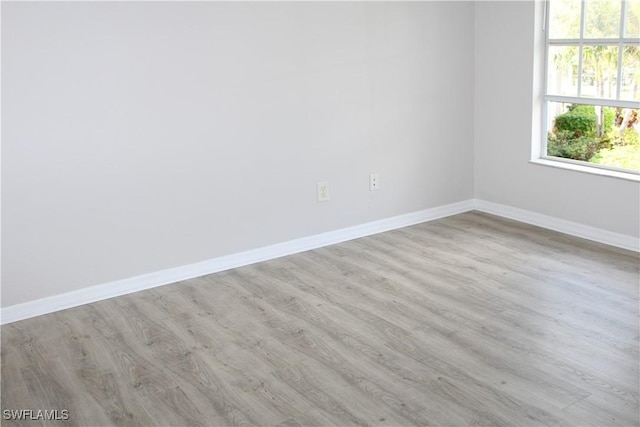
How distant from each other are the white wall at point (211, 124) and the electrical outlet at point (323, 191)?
0.05 meters

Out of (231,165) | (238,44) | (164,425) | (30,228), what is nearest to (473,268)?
(231,165)

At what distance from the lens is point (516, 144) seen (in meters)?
4.75

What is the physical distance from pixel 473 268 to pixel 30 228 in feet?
7.80

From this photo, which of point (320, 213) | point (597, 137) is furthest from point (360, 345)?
point (597, 137)

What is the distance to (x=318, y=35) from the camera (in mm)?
4148

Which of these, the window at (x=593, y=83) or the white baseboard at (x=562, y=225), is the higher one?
the window at (x=593, y=83)

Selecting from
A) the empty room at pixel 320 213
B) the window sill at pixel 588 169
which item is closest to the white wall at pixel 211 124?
the empty room at pixel 320 213

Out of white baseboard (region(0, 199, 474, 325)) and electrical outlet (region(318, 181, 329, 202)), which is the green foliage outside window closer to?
white baseboard (region(0, 199, 474, 325))

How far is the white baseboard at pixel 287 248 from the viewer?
358 cm

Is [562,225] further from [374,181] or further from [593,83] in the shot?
[374,181]

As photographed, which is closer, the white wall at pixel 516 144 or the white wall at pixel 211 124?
the white wall at pixel 211 124

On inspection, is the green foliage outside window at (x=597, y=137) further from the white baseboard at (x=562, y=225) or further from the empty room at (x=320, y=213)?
the white baseboard at (x=562, y=225)

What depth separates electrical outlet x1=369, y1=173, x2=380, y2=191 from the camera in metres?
4.59

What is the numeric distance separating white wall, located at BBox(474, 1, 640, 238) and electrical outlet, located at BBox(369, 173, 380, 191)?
2.99 feet
